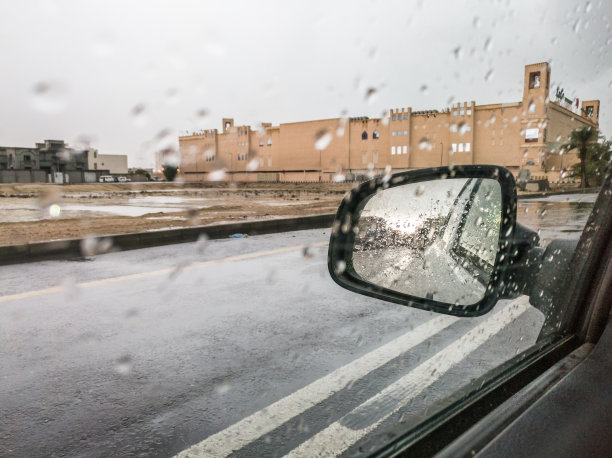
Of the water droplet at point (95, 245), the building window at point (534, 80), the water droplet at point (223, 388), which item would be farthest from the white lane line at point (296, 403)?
the water droplet at point (95, 245)

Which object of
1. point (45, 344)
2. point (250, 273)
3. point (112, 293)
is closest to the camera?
point (45, 344)

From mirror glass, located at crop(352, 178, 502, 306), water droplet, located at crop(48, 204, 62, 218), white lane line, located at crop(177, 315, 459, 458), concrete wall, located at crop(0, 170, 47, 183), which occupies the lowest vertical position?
water droplet, located at crop(48, 204, 62, 218)

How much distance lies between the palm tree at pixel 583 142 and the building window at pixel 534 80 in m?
0.29

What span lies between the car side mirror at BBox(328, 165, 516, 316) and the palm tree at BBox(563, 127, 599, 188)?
289 millimetres

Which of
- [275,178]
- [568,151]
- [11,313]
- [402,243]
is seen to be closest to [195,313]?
[11,313]

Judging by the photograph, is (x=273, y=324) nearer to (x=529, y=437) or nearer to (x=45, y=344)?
(x=45, y=344)

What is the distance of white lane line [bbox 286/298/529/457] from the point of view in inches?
77.0

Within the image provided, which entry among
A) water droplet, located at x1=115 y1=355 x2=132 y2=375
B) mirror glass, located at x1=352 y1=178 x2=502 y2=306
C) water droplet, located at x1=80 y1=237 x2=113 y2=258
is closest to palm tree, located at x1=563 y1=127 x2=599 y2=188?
mirror glass, located at x1=352 y1=178 x2=502 y2=306

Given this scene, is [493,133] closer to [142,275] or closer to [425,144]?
[425,144]

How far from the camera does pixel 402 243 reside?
1.53 metres

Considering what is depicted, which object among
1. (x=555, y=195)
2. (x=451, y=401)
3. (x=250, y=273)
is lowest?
(x=250, y=273)

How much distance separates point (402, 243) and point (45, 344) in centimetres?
277

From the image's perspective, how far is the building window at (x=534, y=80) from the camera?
1695mm

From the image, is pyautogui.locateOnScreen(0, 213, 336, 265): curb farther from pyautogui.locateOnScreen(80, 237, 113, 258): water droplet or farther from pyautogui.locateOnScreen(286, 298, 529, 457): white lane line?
pyautogui.locateOnScreen(286, 298, 529, 457): white lane line
